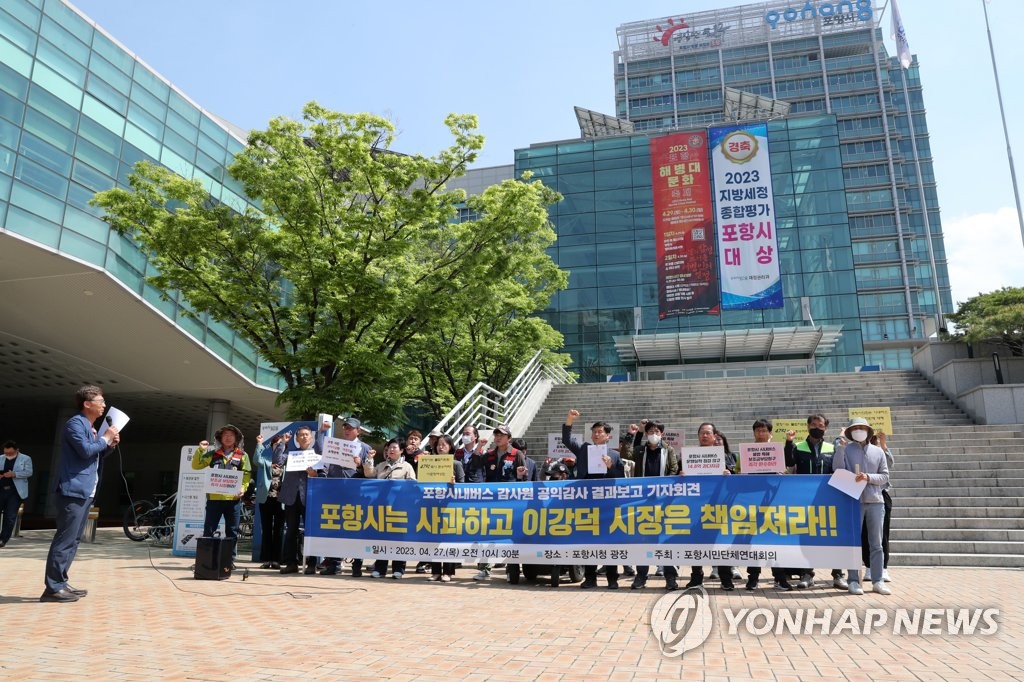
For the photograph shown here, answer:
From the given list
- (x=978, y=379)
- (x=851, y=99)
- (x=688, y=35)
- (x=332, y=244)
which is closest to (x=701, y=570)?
(x=332, y=244)

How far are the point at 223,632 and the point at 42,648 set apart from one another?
1170 millimetres

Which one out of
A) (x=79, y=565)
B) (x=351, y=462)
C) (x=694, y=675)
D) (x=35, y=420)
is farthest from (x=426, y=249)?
(x=35, y=420)

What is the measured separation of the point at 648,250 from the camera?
3744 centimetres

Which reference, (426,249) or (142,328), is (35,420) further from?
(426,249)

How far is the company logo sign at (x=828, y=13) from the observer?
8769 centimetres

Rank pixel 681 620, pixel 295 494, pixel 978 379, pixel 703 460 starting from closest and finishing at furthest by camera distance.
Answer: pixel 681 620 → pixel 703 460 → pixel 295 494 → pixel 978 379

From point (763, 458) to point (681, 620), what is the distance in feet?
9.38

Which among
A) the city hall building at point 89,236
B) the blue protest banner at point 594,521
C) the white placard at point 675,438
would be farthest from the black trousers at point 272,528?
the white placard at point 675,438

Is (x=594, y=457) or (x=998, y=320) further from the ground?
(x=998, y=320)

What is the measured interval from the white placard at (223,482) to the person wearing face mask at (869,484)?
25.8 ft

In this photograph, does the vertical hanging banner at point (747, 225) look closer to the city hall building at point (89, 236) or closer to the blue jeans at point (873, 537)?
the city hall building at point (89, 236)

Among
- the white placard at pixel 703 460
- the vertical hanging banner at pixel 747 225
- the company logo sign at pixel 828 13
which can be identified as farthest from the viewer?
the company logo sign at pixel 828 13

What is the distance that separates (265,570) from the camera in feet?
31.9

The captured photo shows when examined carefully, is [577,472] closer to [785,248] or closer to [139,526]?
[139,526]
